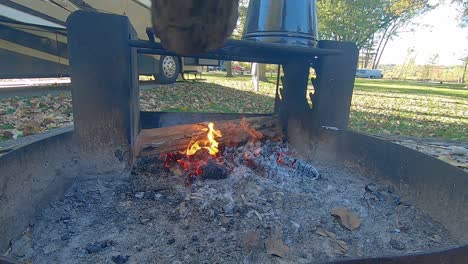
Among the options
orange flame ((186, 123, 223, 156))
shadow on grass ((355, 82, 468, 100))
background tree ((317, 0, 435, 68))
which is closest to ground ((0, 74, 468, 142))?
orange flame ((186, 123, 223, 156))

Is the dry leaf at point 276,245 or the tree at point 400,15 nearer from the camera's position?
the dry leaf at point 276,245

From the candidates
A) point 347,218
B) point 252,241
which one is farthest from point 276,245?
point 347,218

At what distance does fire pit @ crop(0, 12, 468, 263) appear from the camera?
1450mm

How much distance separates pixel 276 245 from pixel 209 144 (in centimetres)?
128

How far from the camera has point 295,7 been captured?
8.10ft

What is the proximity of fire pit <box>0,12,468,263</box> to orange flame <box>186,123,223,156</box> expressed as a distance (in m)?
0.01

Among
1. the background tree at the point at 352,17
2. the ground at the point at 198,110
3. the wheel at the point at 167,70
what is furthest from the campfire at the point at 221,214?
the background tree at the point at 352,17

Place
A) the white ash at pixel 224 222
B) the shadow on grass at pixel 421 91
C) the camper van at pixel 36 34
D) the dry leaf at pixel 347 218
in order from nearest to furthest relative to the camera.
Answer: the white ash at pixel 224 222
the dry leaf at pixel 347 218
the camper van at pixel 36 34
the shadow on grass at pixel 421 91

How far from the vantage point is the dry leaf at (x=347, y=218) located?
1709mm

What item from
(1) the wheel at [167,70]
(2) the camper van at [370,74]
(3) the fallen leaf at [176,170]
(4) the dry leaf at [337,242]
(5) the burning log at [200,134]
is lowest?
(4) the dry leaf at [337,242]

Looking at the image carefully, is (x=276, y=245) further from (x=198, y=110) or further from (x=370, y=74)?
(x=370, y=74)

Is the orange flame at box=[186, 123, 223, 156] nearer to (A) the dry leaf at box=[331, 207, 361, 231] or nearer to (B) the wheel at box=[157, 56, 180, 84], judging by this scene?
(A) the dry leaf at box=[331, 207, 361, 231]

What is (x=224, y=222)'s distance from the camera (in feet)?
5.41

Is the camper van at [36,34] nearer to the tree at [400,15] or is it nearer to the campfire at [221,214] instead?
the campfire at [221,214]
